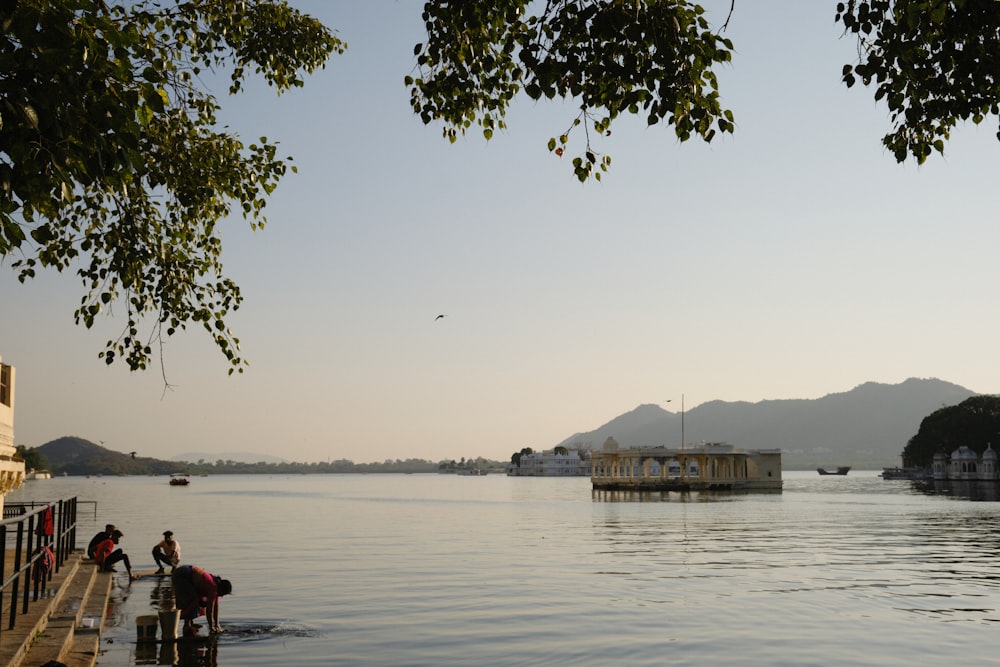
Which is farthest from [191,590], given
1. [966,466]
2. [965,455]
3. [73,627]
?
[966,466]

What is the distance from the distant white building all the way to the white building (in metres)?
148

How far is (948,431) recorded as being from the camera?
5886 inches

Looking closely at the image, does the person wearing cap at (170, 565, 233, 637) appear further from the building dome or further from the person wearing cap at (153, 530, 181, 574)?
the building dome

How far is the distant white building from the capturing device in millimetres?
144125

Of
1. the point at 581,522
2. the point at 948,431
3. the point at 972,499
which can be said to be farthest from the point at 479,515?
the point at 948,431

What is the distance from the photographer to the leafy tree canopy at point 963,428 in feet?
470

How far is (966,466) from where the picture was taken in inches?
5886

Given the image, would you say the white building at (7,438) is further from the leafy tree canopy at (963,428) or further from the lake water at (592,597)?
the leafy tree canopy at (963,428)

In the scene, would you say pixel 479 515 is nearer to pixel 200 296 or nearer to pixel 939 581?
pixel 939 581

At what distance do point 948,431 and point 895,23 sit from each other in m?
156

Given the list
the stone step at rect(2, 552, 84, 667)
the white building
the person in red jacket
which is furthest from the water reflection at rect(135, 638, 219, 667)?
the person in red jacket

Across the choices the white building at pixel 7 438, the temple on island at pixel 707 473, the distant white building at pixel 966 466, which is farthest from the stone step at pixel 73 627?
the distant white building at pixel 966 466

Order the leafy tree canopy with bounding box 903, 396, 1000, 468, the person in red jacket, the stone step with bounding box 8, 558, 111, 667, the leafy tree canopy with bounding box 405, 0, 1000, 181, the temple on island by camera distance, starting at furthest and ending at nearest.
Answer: the leafy tree canopy with bounding box 903, 396, 1000, 468
the temple on island
the person in red jacket
the stone step with bounding box 8, 558, 111, 667
the leafy tree canopy with bounding box 405, 0, 1000, 181

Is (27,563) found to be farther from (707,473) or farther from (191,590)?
(707,473)
